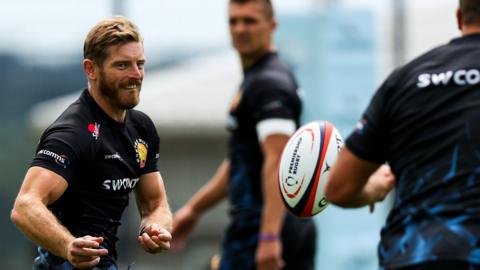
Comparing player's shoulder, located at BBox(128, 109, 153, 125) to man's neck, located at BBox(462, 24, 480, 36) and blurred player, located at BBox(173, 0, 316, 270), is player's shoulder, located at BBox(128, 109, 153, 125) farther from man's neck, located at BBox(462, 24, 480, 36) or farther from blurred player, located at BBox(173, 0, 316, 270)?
blurred player, located at BBox(173, 0, 316, 270)

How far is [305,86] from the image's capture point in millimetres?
12148

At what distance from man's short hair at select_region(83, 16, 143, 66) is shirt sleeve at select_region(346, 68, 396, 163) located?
127 centimetres

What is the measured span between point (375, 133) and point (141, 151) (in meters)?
1.34

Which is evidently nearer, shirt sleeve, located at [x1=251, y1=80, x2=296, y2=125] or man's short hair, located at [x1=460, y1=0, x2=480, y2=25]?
man's short hair, located at [x1=460, y1=0, x2=480, y2=25]

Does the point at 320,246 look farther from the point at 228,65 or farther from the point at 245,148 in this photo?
the point at 228,65

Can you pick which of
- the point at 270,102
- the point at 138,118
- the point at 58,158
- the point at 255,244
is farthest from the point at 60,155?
the point at 255,244

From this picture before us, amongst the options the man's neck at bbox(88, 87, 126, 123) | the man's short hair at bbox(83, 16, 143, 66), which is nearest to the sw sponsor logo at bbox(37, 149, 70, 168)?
the man's neck at bbox(88, 87, 126, 123)

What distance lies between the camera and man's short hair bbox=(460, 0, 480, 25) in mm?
5145

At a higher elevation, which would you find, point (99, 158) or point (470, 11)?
point (470, 11)

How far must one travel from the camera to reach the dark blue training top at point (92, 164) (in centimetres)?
555

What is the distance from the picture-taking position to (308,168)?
6574 millimetres

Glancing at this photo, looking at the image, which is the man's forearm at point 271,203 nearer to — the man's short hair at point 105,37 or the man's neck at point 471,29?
the man's short hair at point 105,37

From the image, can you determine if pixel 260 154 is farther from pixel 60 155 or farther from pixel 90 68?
pixel 60 155

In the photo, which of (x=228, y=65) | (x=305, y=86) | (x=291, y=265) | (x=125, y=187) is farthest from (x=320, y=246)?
(x=228, y=65)
